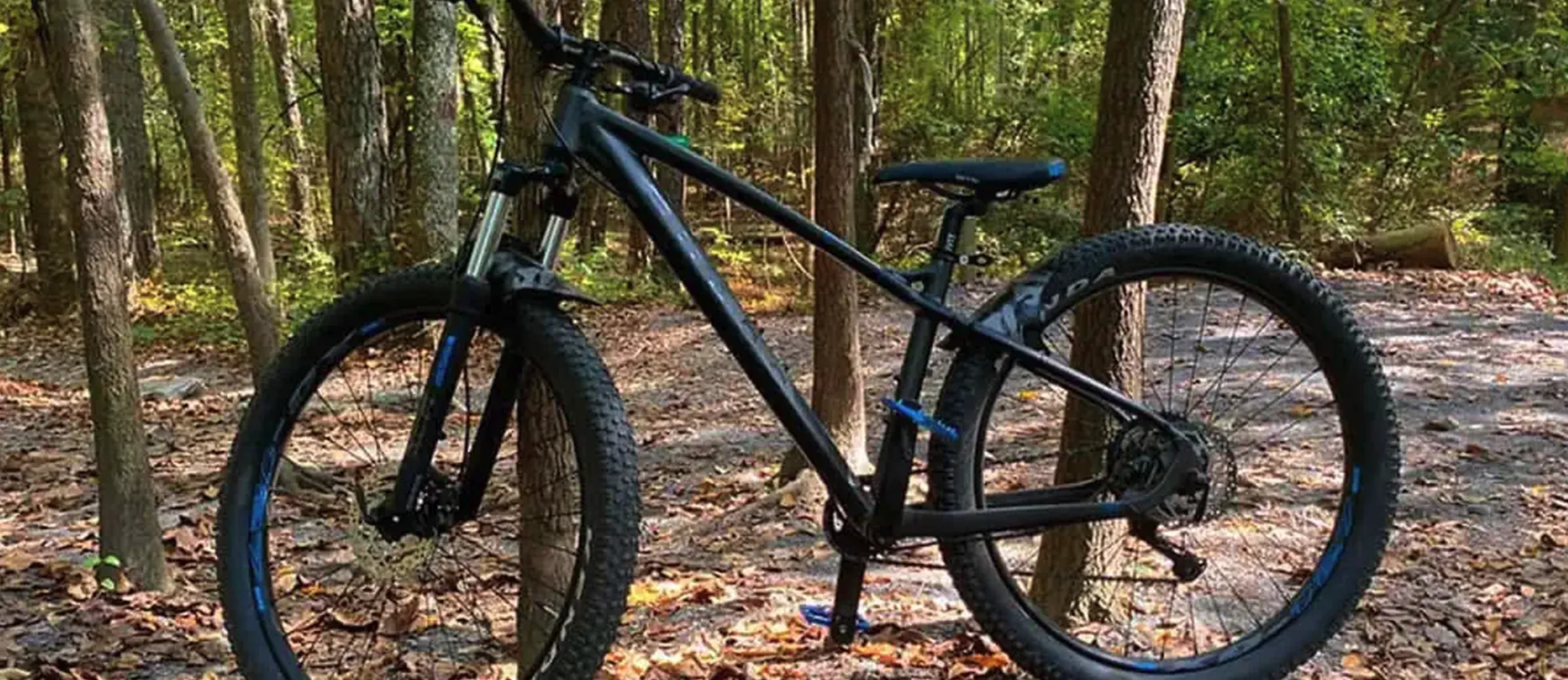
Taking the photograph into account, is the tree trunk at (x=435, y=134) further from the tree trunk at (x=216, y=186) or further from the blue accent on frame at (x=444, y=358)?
the blue accent on frame at (x=444, y=358)

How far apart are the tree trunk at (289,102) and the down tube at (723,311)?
39.9 ft

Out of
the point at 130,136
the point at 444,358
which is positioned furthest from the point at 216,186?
the point at 130,136

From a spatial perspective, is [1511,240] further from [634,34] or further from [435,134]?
[435,134]

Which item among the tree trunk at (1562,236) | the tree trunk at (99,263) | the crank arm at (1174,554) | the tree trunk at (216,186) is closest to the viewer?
the crank arm at (1174,554)

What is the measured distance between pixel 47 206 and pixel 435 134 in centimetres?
503

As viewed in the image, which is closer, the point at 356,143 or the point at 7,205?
the point at 356,143

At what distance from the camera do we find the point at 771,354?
2.33 metres

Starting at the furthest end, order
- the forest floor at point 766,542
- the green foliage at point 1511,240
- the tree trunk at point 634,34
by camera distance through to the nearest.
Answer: the green foliage at point 1511,240
the tree trunk at point 634,34
the forest floor at point 766,542

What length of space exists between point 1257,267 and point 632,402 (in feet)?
19.7

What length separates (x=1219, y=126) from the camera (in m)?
13.7

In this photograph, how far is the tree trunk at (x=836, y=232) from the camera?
499 centimetres

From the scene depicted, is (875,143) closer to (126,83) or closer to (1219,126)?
(1219,126)

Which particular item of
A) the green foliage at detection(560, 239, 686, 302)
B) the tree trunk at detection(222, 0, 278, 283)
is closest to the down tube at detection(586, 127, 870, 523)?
the tree trunk at detection(222, 0, 278, 283)

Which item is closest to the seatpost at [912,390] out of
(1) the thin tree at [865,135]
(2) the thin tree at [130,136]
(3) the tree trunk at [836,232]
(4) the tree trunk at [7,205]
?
(3) the tree trunk at [836,232]
